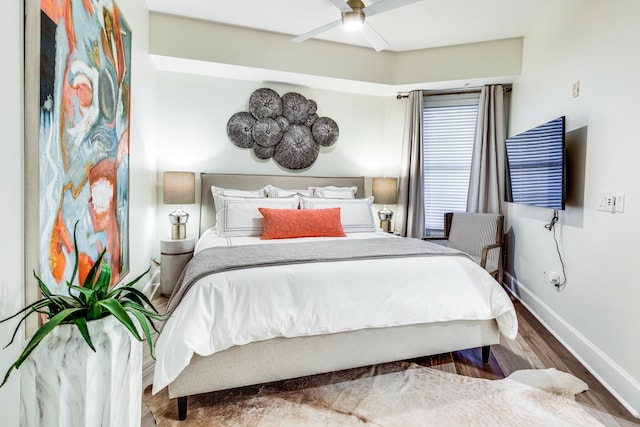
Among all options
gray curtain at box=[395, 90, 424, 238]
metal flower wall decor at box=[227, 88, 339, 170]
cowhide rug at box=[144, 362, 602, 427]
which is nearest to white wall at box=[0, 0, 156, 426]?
cowhide rug at box=[144, 362, 602, 427]

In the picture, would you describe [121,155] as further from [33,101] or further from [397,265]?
[397,265]

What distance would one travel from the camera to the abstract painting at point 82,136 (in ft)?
4.32

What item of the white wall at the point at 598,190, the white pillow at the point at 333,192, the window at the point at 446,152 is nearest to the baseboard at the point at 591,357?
the white wall at the point at 598,190

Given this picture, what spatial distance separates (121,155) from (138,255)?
103cm

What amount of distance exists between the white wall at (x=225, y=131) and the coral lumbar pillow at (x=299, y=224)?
4.03ft

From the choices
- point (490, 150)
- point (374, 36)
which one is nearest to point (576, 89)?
point (490, 150)

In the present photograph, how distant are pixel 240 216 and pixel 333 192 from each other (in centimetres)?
120

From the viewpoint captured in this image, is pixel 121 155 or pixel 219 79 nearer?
pixel 121 155

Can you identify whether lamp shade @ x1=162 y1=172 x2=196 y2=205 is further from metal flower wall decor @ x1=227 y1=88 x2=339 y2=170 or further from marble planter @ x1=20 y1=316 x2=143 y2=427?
marble planter @ x1=20 y1=316 x2=143 y2=427

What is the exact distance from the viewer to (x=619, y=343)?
Result: 1.97 m

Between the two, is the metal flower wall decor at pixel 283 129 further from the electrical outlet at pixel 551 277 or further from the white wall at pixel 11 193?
the white wall at pixel 11 193

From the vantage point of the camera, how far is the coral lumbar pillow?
9.75 feet

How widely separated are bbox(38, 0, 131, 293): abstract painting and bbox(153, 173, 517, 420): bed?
1.86ft

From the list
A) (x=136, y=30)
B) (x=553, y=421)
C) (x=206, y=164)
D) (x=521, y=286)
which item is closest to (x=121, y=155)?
(x=136, y=30)
